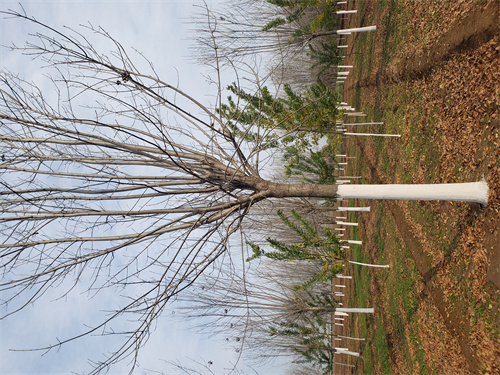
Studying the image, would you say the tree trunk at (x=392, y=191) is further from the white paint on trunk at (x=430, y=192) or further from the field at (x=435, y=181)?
the field at (x=435, y=181)

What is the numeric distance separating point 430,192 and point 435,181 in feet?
4.04

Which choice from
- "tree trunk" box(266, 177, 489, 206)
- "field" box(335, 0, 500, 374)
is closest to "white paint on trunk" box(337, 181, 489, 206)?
"tree trunk" box(266, 177, 489, 206)

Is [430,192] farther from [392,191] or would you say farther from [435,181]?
[435,181]

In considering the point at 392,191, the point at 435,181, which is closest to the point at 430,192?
the point at 392,191

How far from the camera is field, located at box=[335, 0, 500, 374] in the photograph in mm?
4020

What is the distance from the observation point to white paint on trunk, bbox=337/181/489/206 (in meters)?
3.99

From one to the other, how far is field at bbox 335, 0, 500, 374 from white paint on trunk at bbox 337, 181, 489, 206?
13 centimetres

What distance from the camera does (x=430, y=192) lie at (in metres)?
4.19

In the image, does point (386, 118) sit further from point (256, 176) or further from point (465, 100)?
point (256, 176)

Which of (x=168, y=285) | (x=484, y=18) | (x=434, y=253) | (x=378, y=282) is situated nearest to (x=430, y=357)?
(x=434, y=253)

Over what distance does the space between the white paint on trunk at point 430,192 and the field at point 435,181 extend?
0.43 ft

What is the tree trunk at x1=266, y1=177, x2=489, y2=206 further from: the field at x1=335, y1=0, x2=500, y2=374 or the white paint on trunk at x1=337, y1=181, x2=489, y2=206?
the field at x1=335, y1=0, x2=500, y2=374

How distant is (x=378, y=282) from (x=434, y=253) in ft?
9.71

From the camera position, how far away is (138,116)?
430 centimetres
